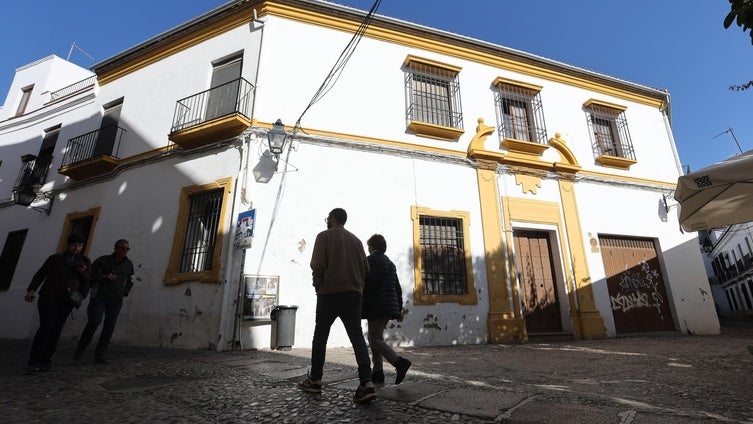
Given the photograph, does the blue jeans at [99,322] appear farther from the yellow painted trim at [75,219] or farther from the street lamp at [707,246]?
the street lamp at [707,246]

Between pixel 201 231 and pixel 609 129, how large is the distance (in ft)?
37.5

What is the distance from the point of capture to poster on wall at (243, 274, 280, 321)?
6.28 metres

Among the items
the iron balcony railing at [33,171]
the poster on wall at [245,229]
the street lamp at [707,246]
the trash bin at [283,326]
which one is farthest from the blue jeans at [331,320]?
the street lamp at [707,246]

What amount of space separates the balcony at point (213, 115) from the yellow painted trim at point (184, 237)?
1.02 meters

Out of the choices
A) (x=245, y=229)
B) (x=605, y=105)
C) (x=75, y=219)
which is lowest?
(x=245, y=229)

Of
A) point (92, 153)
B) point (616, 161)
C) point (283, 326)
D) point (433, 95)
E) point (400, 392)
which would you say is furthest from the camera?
point (616, 161)

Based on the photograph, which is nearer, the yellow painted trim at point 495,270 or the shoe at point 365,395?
the shoe at point 365,395

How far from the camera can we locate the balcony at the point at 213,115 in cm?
745

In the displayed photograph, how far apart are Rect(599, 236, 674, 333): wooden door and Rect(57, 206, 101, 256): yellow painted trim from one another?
40.4 ft

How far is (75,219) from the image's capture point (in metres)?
9.27

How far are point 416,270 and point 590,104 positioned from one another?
295 inches

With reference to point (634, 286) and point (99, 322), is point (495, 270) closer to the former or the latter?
point (634, 286)

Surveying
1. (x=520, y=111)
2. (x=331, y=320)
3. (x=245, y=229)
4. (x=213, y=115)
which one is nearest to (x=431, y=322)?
(x=245, y=229)

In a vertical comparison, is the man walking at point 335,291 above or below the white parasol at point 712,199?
below
